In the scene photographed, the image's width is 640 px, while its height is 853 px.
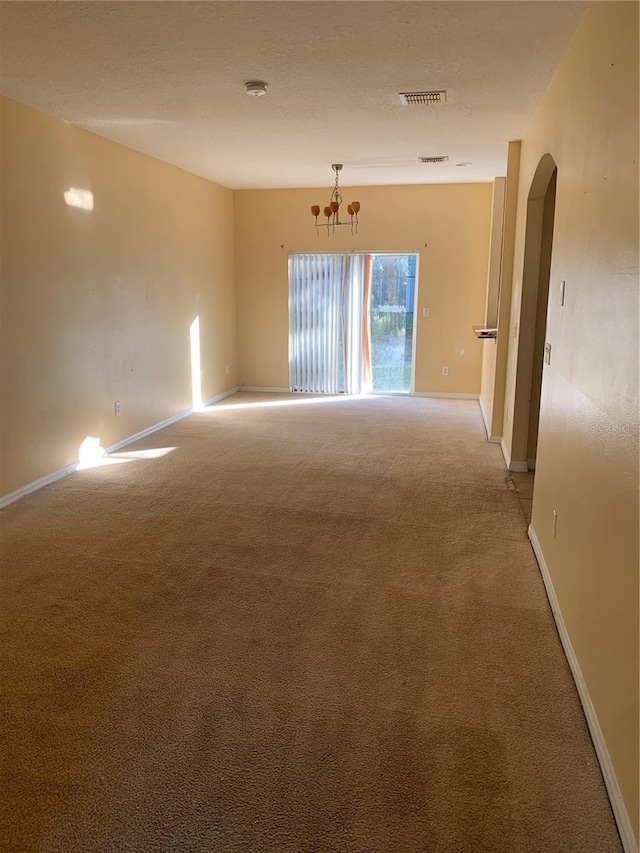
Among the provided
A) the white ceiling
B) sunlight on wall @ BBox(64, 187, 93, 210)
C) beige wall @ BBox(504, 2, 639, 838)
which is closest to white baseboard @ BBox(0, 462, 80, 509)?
sunlight on wall @ BBox(64, 187, 93, 210)

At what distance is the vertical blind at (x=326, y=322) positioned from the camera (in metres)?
8.07

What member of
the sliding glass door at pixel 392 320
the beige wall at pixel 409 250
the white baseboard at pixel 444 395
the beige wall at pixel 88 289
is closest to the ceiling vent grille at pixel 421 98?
the beige wall at pixel 88 289

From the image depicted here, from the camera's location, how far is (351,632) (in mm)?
2680

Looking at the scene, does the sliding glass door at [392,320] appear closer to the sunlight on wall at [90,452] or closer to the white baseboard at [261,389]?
the white baseboard at [261,389]

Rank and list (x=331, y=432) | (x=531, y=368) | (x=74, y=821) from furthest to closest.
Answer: (x=331, y=432), (x=531, y=368), (x=74, y=821)

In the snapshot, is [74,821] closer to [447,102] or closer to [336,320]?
[447,102]

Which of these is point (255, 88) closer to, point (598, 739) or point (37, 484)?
point (37, 484)

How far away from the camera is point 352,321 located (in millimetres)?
8125

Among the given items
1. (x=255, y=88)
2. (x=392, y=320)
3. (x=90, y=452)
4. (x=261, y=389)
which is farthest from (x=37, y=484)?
(x=392, y=320)

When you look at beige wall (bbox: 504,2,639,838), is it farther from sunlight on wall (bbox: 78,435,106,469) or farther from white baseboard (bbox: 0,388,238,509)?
sunlight on wall (bbox: 78,435,106,469)

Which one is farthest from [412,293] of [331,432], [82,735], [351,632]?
[82,735]

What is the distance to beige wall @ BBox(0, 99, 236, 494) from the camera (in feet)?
13.8

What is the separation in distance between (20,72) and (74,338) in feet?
6.18

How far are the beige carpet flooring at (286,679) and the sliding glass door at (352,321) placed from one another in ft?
13.1
